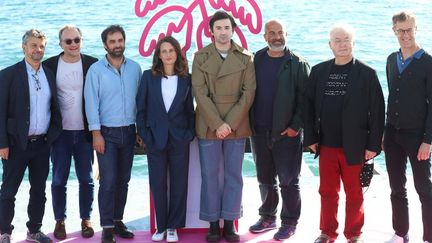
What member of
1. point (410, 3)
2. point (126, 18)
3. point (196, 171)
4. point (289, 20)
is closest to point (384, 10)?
point (410, 3)

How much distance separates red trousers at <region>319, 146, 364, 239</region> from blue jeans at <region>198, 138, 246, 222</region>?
1.78 ft

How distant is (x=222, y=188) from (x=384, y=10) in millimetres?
19404

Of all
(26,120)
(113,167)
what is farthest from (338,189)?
(26,120)

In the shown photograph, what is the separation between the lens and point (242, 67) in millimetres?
3959

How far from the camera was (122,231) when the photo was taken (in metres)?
4.32

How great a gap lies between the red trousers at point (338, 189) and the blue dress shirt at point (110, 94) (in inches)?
49.1

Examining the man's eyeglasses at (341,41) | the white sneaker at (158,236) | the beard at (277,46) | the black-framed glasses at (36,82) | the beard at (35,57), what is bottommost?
the white sneaker at (158,236)

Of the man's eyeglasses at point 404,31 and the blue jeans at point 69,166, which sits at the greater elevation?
the man's eyeglasses at point 404,31

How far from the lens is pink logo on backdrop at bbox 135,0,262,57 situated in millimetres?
4266

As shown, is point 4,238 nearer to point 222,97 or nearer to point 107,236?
point 107,236

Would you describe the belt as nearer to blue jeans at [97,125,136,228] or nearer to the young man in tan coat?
blue jeans at [97,125,136,228]

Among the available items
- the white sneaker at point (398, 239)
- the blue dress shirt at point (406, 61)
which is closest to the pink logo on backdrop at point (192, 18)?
the blue dress shirt at point (406, 61)

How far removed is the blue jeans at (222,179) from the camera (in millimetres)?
4102

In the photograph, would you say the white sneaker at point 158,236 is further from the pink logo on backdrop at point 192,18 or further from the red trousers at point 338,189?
the pink logo on backdrop at point 192,18
